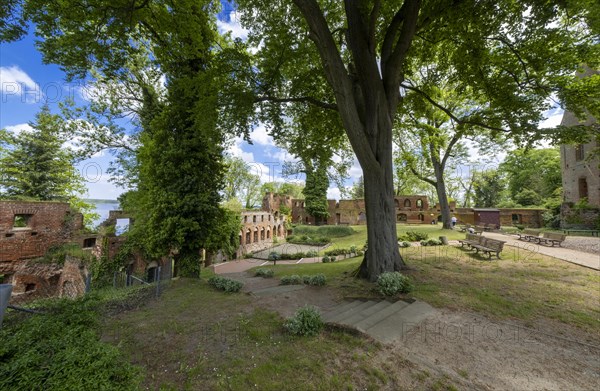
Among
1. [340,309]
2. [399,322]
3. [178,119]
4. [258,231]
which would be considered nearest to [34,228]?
[178,119]

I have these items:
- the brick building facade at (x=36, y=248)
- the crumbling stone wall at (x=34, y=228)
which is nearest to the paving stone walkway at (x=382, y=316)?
the brick building facade at (x=36, y=248)

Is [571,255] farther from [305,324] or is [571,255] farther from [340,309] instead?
[305,324]

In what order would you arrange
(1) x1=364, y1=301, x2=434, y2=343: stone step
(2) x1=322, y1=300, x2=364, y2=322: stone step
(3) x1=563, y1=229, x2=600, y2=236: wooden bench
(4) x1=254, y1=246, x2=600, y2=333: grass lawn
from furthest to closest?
(3) x1=563, y1=229, x2=600, y2=236: wooden bench → (4) x1=254, y1=246, x2=600, y2=333: grass lawn → (2) x1=322, y1=300, x2=364, y2=322: stone step → (1) x1=364, y1=301, x2=434, y2=343: stone step

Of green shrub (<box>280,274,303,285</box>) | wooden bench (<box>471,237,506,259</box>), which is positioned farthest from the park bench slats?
green shrub (<box>280,274,303,285</box>)

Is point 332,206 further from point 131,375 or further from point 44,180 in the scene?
point 131,375

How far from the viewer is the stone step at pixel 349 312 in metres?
4.55

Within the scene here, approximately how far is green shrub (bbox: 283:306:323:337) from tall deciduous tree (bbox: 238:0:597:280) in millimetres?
3770

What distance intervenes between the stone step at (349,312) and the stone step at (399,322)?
0.61 meters

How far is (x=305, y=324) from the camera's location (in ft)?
13.5

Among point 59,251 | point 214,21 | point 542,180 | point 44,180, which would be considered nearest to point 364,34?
point 214,21

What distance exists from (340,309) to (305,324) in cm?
152

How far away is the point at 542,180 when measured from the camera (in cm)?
3412

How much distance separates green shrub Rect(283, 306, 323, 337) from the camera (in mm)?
4059

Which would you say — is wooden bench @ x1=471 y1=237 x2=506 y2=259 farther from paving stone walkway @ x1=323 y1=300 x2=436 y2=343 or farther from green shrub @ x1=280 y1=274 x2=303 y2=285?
green shrub @ x1=280 y1=274 x2=303 y2=285
